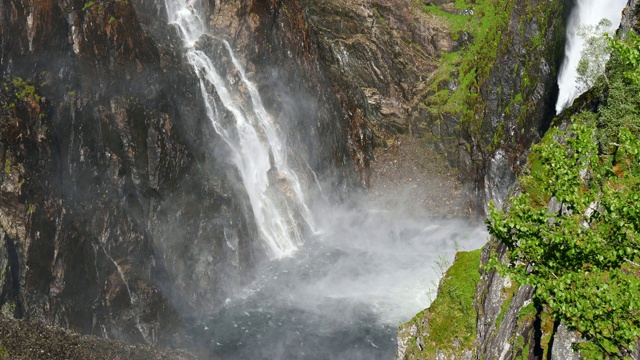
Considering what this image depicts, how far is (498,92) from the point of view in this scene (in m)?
53.5

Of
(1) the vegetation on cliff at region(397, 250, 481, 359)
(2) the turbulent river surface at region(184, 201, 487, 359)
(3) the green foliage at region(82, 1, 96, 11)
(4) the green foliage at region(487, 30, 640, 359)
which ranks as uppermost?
(3) the green foliage at region(82, 1, 96, 11)

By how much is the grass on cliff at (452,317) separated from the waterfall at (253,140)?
76.9 ft

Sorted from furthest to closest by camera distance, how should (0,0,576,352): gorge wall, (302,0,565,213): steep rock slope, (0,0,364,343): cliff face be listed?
1. (302,0,565,213): steep rock slope
2. (0,0,576,352): gorge wall
3. (0,0,364,343): cliff face

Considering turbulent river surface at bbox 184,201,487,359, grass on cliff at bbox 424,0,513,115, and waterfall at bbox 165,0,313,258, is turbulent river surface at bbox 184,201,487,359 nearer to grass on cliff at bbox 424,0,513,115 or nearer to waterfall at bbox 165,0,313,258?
waterfall at bbox 165,0,313,258

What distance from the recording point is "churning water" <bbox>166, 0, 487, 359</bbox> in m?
33.7

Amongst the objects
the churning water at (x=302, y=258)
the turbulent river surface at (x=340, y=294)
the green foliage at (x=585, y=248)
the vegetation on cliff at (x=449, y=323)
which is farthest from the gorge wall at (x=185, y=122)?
the green foliage at (x=585, y=248)

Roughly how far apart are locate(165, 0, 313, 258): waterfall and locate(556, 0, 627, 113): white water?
27.1 meters

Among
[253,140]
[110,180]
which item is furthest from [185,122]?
[110,180]

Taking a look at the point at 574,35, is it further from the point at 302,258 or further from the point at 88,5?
the point at 88,5

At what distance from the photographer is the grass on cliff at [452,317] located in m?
20.7

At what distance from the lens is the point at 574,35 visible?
52906 mm

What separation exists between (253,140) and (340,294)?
15.7m

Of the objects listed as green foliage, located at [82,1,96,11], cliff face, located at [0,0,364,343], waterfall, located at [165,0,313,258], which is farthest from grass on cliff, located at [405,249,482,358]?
green foliage, located at [82,1,96,11]

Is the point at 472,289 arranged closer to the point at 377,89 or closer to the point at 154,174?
the point at 154,174
